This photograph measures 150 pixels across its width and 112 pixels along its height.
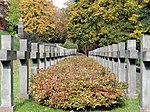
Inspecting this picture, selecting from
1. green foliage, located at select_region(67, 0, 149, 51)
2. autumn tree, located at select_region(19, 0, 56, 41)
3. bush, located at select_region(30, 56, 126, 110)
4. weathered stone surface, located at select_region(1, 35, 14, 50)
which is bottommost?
bush, located at select_region(30, 56, 126, 110)

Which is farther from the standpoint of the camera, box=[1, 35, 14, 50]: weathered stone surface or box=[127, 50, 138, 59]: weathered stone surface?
box=[127, 50, 138, 59]: weathered stone surface

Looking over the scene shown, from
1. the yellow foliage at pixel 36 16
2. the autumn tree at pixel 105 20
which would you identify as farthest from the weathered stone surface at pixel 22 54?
the yellow foliage at pixel 36 16

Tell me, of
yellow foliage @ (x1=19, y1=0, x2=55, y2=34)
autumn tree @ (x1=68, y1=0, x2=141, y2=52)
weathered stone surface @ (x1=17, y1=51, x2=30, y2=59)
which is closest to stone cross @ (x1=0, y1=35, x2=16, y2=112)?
weathered stone surface @ (x1=17, y1=51, x2=30, y2=59)

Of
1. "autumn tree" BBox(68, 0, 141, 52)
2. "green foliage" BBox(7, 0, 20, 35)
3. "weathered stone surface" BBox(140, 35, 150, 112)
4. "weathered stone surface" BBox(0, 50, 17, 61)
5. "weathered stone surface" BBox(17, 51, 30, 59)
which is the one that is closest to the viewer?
"weathered stone surface" BBox(140, 35, 150, 112)

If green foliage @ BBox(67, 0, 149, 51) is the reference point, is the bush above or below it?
below

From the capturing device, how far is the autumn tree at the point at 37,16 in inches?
2485

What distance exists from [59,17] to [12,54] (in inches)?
2864

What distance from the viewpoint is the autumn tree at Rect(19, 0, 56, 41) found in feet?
207

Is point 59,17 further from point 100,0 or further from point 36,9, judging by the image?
point 100,0

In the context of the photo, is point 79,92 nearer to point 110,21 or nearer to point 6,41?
point 6,41

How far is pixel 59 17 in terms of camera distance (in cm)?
7819

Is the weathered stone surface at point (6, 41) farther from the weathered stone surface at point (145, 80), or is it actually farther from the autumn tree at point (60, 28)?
the autumn tree at point (60, 28)

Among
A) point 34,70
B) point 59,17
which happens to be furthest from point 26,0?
point 34,70

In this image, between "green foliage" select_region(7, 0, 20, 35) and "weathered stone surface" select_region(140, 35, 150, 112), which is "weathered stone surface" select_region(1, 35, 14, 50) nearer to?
"weathered stone surface" select_region(140, 35, 150, 112)
